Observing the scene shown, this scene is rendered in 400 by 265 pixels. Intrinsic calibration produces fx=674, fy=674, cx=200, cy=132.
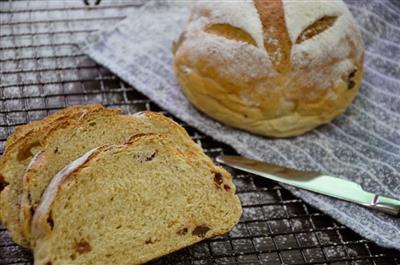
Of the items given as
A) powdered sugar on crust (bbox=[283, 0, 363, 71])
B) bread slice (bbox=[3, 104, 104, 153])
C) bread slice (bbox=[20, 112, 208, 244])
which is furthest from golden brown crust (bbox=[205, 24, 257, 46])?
bread slice (bbox=[3, 104, 104, 153])

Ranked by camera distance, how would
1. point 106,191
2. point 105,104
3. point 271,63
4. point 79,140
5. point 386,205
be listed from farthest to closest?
point 105,104, point 271,63, point 386,205, point 79,140, point 106,191

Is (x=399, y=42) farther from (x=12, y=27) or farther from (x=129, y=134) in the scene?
(x=12, y=27)

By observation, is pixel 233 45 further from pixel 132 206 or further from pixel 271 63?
pixel 132 206

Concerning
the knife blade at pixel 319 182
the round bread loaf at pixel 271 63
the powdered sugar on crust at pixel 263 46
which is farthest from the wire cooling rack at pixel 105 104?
the powdered sugar on crust at pixel 263 46

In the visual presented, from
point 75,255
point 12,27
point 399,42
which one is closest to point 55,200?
point 75,255

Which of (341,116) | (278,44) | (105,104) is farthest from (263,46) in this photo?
(105,104)

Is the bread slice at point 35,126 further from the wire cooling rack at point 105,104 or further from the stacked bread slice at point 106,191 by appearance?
the wire cooling rack at point 105,104

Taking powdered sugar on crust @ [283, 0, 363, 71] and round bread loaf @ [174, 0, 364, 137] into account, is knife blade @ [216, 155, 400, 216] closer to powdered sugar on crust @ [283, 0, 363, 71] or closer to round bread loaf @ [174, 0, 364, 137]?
round bread loaf @ [174, 0, 364, 137]
